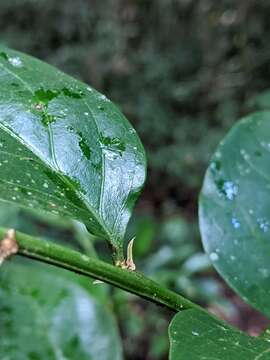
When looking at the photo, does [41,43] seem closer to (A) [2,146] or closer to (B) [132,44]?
(B) [132,44]

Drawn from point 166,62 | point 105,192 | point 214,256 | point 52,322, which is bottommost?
point 166,62

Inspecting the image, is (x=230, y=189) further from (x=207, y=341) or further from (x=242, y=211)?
(x=207, y=341)

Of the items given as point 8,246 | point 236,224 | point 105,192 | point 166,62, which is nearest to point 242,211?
point 236,224

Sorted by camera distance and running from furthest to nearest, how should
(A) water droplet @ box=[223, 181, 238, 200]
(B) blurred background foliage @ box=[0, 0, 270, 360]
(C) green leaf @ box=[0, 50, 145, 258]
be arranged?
(B) blurred background foliage @ box=[0, 0, 270, 360] → (A) water droplet @ box=[223, 181, 238, 200] → (C) green leaf @ box=[0, 50, 145, 258]

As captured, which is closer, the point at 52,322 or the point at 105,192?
the point at 105,192

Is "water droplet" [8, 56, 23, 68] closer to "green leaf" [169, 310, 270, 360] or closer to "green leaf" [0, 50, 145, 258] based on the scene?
"green leaf" [0, 50, 145, 258]

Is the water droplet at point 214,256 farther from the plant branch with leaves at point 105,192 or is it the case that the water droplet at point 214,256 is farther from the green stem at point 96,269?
the green stem at point 96,269

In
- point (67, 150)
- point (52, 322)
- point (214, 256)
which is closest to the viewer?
point (67, 150)

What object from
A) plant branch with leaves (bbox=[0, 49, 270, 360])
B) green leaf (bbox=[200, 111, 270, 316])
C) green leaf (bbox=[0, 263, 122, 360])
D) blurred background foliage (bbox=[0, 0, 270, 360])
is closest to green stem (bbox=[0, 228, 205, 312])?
plant branch with leaves (bbox=[0, 49, 270, 360])
